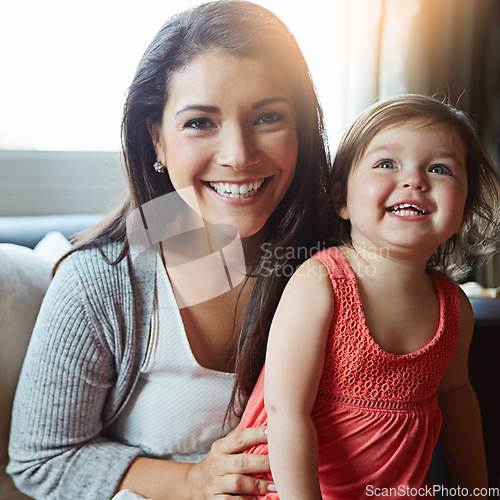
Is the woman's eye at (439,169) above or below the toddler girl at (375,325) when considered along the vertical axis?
above

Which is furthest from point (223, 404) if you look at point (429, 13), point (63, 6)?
point (63, 6)

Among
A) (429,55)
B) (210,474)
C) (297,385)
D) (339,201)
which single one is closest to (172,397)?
(210,474)

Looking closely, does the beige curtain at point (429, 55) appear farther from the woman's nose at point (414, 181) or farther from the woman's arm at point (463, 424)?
the woman's nose at point (414, 181)

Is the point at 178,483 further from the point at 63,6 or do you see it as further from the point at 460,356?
the point at 63,6

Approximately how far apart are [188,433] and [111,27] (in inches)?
56.7

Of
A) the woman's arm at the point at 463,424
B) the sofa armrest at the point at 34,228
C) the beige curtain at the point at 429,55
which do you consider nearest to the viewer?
the woman's arm at the point at 463,424

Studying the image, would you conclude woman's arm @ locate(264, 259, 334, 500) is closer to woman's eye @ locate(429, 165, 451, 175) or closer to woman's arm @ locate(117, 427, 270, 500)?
woman's arm @ locate(117, 427, 270, 500)

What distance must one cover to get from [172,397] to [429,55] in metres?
1.33

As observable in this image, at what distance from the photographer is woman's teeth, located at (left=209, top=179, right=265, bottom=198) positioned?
0.84 m

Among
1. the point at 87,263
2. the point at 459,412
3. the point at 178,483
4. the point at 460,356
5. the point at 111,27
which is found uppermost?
the point at 111,27

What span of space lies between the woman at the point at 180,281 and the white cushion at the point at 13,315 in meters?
0.07

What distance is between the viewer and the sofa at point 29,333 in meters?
0.98

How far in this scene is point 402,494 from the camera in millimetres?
750

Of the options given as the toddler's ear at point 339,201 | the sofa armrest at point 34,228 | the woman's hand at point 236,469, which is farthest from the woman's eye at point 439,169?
the sofa armrest at point 34,228
